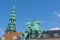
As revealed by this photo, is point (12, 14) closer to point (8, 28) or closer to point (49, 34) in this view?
Answer: point (8, 28)

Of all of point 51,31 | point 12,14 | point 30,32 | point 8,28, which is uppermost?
point 12,14

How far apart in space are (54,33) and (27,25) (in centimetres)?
2453

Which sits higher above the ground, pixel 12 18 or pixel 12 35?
pixel 12 18

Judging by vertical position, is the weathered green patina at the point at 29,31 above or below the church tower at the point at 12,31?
below

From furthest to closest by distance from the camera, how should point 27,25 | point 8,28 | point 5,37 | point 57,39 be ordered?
point 8,28, point 5,37, point 57,39, point 27,25

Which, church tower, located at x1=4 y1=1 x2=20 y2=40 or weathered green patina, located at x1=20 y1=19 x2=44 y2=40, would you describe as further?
church tower, located at x1=4 y1=1 x2=20 y2=40

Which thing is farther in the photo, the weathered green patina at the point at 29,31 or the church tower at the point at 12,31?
the church tower at the point at 12,31

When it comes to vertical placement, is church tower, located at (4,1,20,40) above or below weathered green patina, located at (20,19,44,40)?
above

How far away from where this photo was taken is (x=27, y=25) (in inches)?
2090

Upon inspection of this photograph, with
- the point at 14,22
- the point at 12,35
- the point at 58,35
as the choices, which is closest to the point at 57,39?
the point at 58,35

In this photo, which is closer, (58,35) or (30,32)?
(30,32)

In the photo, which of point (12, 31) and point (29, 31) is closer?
point (29, 31)

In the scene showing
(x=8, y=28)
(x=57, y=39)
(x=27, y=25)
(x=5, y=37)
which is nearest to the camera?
(x=27, y=25)

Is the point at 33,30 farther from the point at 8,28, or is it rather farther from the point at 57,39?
the point at 8,28
